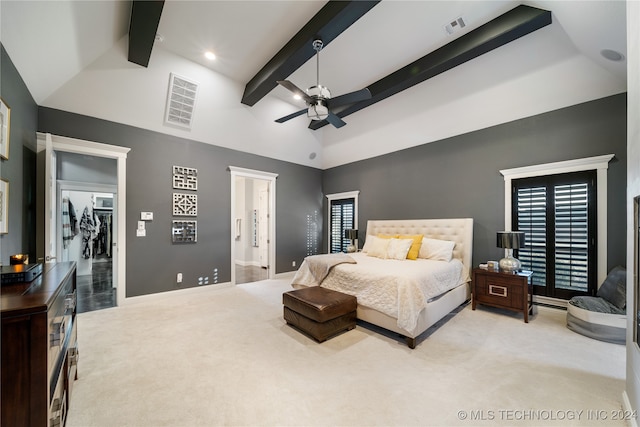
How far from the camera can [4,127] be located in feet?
7.80

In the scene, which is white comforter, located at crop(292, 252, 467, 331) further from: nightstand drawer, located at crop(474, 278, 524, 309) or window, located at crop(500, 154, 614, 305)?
window, located at crop(500, 154, 614, 305)

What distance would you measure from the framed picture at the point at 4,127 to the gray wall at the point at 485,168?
5.67 m

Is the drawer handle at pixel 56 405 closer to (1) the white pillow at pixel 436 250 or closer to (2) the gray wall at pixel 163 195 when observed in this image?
(2) the gray wall at pixel 163 195

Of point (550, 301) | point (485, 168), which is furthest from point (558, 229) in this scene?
point (485, 168)

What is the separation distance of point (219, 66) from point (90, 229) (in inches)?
258

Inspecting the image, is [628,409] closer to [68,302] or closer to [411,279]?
[411,279]

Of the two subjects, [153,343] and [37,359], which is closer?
[37,359]

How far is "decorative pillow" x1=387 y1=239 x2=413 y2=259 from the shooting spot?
171 inches

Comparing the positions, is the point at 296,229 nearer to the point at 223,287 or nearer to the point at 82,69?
the point at 223,287

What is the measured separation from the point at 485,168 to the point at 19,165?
6.57 m

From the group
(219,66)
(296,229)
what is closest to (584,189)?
(296,229)

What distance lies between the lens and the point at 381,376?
221 centimetres

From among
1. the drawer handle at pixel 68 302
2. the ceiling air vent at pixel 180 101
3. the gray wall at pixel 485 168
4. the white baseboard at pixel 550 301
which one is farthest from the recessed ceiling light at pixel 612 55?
the drawer handle at pixel 68 302

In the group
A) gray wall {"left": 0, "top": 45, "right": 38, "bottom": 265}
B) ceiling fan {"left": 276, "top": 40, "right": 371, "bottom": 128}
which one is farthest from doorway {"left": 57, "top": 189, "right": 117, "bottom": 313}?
ceiling fan {"left": 276, "top": 40, "right": 371, "bottom": 128}
